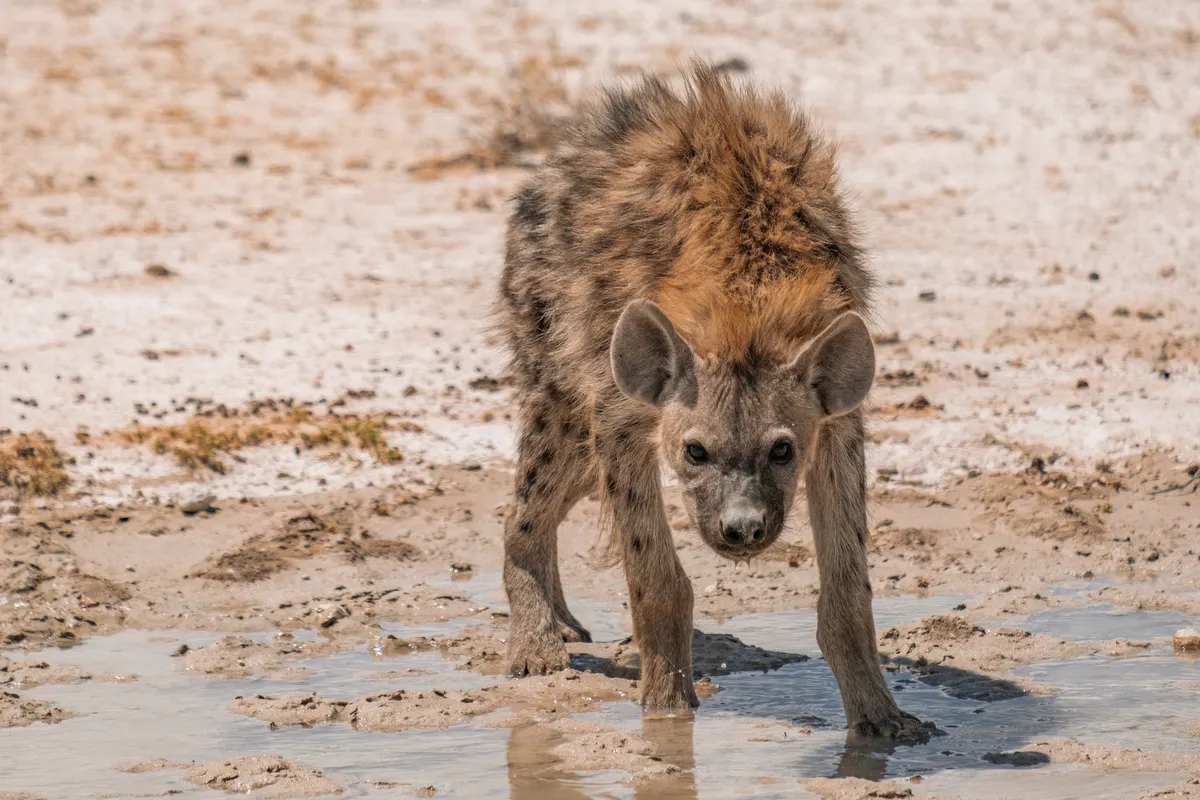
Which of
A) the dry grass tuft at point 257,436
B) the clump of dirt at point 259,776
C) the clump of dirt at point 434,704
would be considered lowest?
the clump of dirt at point 259,776

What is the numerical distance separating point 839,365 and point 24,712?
2017mm

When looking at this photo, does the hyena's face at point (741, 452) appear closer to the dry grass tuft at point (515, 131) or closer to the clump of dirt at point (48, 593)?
the clump of dirt at point (48, 593)

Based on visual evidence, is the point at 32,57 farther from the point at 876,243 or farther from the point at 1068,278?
the point at 1068,278

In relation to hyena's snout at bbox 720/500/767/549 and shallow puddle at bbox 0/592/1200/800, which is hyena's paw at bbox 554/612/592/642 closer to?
shallow puddle at bbox 0/592/1200/800

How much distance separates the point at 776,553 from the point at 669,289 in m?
1.56


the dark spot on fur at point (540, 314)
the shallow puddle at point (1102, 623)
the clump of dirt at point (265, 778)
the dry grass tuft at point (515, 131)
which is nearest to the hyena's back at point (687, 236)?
the dark spot on fur at point (540, 314)

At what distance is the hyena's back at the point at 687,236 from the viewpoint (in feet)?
12.0

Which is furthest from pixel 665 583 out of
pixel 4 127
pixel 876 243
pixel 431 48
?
pixel 431 48

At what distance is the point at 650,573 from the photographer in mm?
3971

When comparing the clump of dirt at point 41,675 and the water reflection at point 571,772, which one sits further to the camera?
the clump of dirt at point 41,675

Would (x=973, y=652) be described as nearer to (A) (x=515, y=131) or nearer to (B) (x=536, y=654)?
(B) (x=536, y=654)

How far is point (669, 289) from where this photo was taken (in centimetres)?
380

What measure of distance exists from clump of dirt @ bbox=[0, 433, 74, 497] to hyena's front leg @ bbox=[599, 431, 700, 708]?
2416 millimetres

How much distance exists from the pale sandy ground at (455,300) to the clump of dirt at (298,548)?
0.04ft
